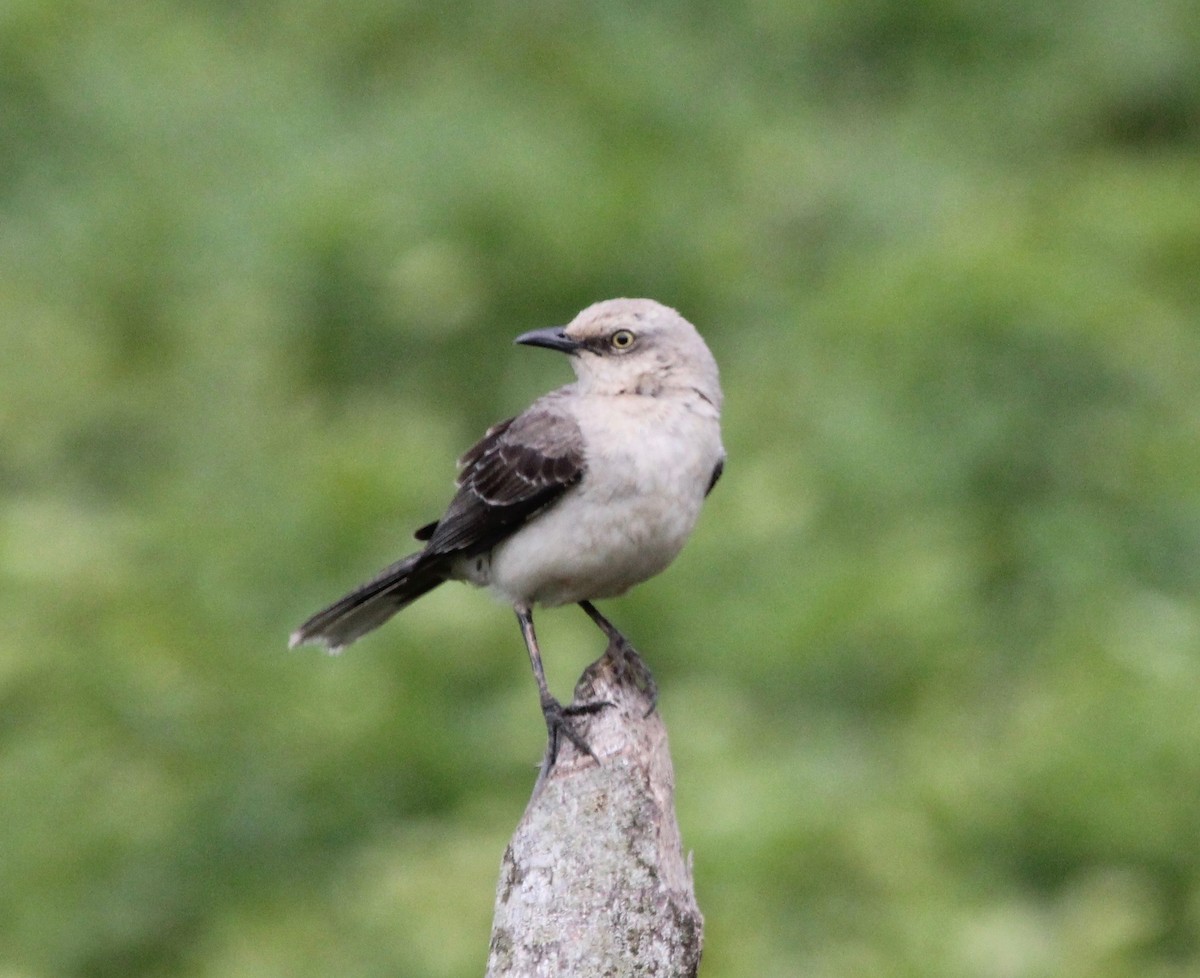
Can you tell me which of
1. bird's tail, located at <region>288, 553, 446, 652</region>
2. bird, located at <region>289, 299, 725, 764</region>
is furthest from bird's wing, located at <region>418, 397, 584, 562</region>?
bird's tail, located at <region>288, 553, 446, 652</region>

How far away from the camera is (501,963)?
11.9 ft

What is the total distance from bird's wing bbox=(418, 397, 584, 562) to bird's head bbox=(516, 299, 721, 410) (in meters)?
0.22

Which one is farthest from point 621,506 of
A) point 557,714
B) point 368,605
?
point 368,605

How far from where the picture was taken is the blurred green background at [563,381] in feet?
28.6

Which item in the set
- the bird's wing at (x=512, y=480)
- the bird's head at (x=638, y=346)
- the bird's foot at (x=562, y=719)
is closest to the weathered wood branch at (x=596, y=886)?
the bird's foot at (x=562, y=719)

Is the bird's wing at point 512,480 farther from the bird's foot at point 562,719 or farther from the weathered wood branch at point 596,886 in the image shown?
the weathered wood branch at point 596,886

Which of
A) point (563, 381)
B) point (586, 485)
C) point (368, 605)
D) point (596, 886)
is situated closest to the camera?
point (596, 886)

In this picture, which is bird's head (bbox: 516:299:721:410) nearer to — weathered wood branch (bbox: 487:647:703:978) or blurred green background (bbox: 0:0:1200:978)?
weathered wood branch (bbox: 487:647:703:978)

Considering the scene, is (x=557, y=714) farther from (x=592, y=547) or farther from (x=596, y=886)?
(x=596, y=886)

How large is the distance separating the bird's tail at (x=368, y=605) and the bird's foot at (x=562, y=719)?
0.93 metres

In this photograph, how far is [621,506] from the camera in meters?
6.14

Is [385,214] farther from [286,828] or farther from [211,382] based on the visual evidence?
[286,828]

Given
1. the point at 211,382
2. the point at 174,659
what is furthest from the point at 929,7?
the point at 174,659

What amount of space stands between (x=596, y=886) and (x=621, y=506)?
2.48 m
